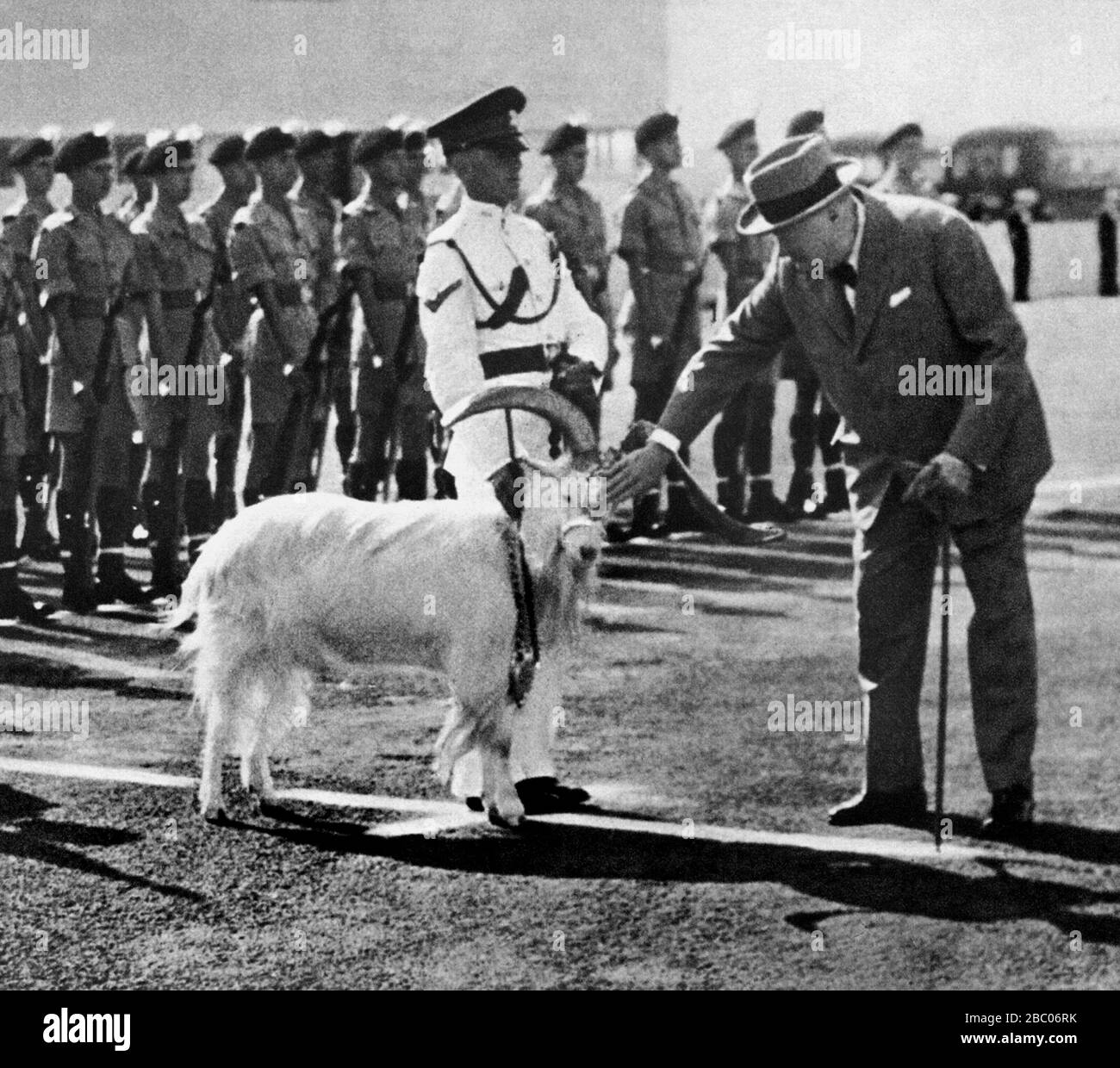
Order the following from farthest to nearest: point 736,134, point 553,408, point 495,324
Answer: point 736,134, point 495,324, point 553,408

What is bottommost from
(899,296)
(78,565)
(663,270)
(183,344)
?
(78,565)

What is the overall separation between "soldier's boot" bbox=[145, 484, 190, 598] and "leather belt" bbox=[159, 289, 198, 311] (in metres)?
0.87

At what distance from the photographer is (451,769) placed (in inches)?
324

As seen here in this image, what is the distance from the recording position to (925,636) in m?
7.69

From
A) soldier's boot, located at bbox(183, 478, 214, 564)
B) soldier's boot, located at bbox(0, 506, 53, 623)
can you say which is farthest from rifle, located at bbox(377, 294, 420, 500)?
soldier's boot, located at bbox(0, 506, 53, 623)

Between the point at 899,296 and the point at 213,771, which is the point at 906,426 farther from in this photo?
the point at 213,771

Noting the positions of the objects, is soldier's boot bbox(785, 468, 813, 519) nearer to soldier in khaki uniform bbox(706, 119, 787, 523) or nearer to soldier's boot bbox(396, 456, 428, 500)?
soldier in khaki uniform bbox(706, 119, 787, 523)

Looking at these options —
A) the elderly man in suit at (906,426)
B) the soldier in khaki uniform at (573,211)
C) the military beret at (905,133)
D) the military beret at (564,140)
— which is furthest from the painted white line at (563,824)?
the military beret at (905,133)

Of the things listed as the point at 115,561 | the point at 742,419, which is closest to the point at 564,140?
the point at 742,419

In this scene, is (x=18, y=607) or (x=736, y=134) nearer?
(x=18, y=607)

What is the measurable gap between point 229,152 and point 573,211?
2.05m

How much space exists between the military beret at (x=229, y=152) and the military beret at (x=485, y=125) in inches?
202

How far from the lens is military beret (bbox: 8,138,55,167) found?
1303 centimetres
